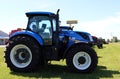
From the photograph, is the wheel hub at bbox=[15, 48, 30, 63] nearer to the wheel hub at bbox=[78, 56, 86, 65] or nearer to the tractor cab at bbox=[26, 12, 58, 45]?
the tractor cab at bbox=[26, 12, 58, 45]

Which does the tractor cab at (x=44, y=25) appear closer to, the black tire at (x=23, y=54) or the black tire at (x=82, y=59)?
the black tire at (x=23, y=54)

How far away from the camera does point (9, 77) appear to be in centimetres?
1051

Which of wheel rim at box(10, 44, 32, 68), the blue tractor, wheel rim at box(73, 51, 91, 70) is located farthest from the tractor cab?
wheel rim at box(73, 51, 91, 70)

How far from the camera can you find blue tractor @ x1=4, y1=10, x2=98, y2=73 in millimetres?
11578

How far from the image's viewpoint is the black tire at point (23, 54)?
38.3ft

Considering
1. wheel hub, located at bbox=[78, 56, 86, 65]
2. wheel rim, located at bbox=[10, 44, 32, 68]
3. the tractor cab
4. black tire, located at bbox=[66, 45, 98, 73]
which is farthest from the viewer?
the tractor cab

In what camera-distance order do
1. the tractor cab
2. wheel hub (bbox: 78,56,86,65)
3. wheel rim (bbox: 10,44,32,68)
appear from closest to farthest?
wheel hub (bbox: 78,56,86,65) → wheel rim (bbox: 10,44,32,68) → the tractor cab

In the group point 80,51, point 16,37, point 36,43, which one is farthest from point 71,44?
point 16,37

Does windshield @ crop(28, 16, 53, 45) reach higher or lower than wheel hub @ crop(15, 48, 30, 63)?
higher

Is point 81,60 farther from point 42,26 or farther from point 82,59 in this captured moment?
→ point 42,26

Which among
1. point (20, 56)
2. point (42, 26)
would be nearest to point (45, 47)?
point (42, 26)

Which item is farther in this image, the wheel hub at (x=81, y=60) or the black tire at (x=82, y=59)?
the wheel hub at (x=81, y=60)

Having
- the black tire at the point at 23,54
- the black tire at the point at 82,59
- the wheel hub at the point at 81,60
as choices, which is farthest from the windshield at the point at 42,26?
the wheel hub at the point at 81,60

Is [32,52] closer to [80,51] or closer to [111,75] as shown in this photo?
[80,51]
